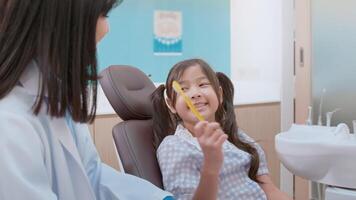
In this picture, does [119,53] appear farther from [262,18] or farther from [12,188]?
[12,188]

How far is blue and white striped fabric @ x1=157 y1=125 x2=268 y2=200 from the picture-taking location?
1.26 m

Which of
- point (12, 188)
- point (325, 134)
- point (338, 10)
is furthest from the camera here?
point (338, 10)

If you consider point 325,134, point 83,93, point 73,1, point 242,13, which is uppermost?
point 242,13

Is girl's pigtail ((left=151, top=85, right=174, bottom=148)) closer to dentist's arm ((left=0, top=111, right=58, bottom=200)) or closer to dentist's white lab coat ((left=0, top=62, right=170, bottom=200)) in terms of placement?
dentist's white lab coat ((left=0, top=62, right=170, bottom=200))

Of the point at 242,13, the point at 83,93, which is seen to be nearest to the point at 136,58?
the point at 242,13

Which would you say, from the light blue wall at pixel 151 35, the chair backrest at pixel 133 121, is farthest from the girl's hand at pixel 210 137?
the light blue wall at pixel 151 35

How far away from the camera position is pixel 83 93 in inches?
27.4

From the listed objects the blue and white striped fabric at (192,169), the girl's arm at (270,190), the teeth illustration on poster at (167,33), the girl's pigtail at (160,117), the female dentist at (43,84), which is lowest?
the girl's arm at (270,190)

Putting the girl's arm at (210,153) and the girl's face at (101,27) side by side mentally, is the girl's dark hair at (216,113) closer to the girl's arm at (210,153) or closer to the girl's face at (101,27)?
the girl's arm at (210,153)

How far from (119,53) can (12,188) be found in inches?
69.0

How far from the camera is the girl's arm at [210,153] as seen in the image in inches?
33.3

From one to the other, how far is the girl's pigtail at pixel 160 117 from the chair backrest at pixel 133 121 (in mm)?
29

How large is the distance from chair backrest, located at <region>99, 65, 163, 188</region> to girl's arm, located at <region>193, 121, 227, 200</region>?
0.38 meters

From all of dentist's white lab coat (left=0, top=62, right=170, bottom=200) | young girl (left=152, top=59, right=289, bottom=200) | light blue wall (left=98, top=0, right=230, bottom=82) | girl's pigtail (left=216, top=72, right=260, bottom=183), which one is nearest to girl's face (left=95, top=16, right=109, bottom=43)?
dentist's white lab coat (left=0, top=62, right=170, bottom=200)
